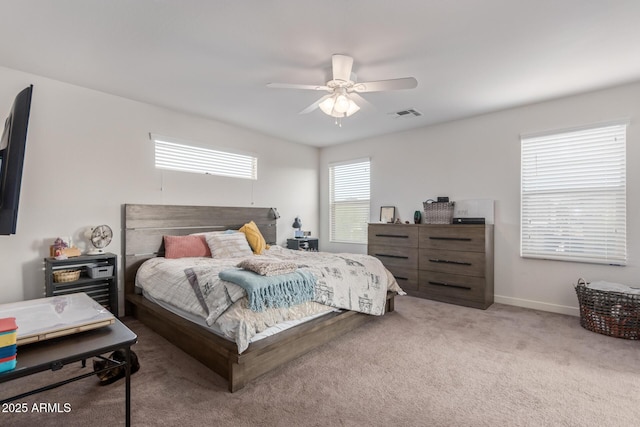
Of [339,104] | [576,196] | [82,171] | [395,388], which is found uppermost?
[339,104]

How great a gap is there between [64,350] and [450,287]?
13.1ft

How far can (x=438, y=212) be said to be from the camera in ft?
14.5

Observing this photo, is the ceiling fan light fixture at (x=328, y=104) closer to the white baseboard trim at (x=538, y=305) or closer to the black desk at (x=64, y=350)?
the black desk at (x=64, y=350)

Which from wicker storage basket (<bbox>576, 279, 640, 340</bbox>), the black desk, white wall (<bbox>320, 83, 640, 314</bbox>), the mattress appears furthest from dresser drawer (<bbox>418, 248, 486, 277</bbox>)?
the black desk

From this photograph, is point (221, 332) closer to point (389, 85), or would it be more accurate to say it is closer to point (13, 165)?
point (13, 165)

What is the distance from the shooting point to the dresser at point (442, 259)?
12.8 ft

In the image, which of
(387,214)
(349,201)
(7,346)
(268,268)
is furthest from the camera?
(349,201)

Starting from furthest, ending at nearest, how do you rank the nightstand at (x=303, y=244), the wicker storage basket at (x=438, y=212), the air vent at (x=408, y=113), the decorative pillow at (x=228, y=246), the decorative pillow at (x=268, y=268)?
the nightstand at (x=303, y=244) → the wicker storage basket at (x=438, y=212) → the air vent at (x=408, y=113) → the decorative pillow at (x=228, y=246) → the decorative pillow at (x=268, y=268)

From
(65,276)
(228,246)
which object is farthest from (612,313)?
(65,276)

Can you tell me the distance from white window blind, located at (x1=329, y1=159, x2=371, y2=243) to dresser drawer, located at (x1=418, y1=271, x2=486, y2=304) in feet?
4.85

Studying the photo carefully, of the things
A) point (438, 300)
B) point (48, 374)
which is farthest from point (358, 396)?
point (438, 300)

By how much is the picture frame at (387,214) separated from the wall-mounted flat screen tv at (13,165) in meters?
4.50

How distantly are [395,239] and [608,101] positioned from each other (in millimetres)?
2896

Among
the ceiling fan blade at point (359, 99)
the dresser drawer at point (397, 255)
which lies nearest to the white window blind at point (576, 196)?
the dresser drawer at point (397, 255)
